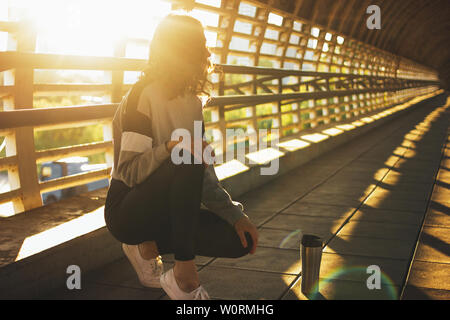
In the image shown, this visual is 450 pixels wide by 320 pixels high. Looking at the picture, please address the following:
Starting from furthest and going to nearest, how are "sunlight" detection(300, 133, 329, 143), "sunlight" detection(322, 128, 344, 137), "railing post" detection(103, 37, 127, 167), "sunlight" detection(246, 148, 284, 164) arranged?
"sunlight" detection(322, 128, 344, 137)
"sunlight" detection(300, 133, 329, 143)
"sunlight" detection(246, 148, 284, 164)
"railing post" detection(103, 37, 127, 167)

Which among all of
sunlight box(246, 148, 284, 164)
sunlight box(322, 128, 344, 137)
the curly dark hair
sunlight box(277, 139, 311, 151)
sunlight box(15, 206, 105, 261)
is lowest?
sunlight box(322, 128, 344, 137)

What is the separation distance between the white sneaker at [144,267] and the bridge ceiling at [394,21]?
8.60 meters

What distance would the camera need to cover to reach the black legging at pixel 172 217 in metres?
2.43

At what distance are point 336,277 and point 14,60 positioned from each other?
Result: 204cm

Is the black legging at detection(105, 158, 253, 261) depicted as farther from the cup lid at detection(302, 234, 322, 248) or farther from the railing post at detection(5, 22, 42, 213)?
the railing post at detection(5, 22, 42, 213)

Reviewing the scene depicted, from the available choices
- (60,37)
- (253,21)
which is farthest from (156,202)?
(253,21)

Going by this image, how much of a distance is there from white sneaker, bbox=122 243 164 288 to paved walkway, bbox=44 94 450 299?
52 mm

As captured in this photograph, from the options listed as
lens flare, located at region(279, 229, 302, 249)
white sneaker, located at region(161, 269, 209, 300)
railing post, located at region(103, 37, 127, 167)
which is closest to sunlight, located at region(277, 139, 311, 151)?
railing post, located at region(103, 37, 127, 167)

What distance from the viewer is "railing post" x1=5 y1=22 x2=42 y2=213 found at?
11.9ft

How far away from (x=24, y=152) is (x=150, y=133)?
1.47 meters

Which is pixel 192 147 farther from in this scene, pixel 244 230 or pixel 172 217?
pixel 244 230

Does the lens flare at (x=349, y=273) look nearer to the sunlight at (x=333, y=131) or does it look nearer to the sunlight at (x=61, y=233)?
the sunlight at (x=61, y=233)

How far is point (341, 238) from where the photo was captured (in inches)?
154

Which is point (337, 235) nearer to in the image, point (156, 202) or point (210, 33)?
point (156, 202)
